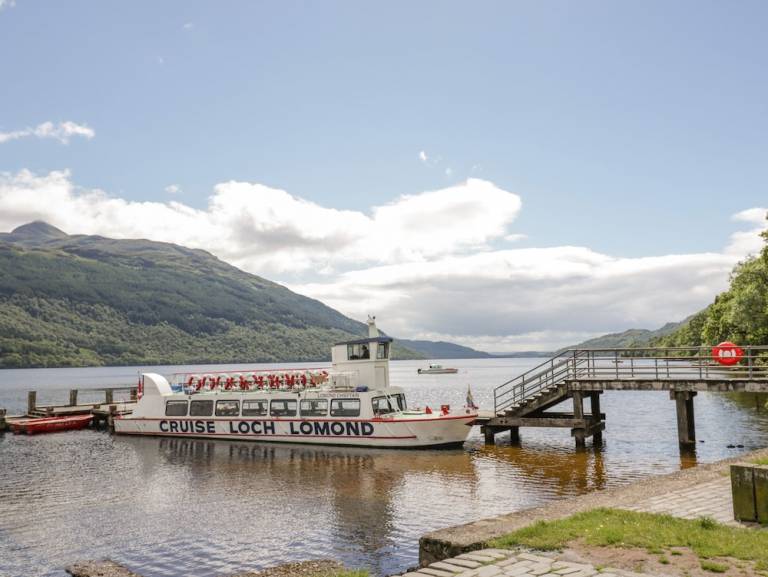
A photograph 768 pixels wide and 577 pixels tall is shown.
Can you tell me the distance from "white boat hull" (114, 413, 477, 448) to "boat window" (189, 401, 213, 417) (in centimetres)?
36

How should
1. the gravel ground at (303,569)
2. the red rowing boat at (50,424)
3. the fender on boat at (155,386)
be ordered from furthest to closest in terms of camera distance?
the red rowing boat at (50,424), the fender on boat at (155,386), the gravel ground at (303,569)

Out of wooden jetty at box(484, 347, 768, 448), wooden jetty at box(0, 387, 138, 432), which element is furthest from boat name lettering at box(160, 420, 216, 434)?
wooden jetty at box(484, 347, 768, 448)

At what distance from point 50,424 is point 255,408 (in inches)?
801

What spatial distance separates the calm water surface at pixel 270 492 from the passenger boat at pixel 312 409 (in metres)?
1.06

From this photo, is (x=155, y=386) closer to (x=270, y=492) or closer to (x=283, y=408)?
(x=283, y=408)

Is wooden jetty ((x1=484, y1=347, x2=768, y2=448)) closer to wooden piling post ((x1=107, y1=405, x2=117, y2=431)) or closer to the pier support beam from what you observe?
the pier support beam

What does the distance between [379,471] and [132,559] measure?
13.6 meters

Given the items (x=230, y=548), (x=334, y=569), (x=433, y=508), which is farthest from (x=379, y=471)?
(x=334, y=569)

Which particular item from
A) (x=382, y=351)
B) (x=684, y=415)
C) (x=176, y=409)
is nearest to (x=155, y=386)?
(x=176, y=409)

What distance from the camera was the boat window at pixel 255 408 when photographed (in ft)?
130

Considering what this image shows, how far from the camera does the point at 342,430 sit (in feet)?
118

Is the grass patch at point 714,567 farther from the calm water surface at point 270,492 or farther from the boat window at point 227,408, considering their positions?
the boat window at point 227,408

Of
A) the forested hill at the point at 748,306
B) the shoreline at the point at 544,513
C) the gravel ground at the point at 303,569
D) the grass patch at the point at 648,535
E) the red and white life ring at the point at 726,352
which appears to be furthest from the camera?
the forested hill at the point at 748,306

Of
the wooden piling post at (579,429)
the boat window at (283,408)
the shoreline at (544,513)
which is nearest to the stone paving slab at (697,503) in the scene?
the shoreline at (544,513)
